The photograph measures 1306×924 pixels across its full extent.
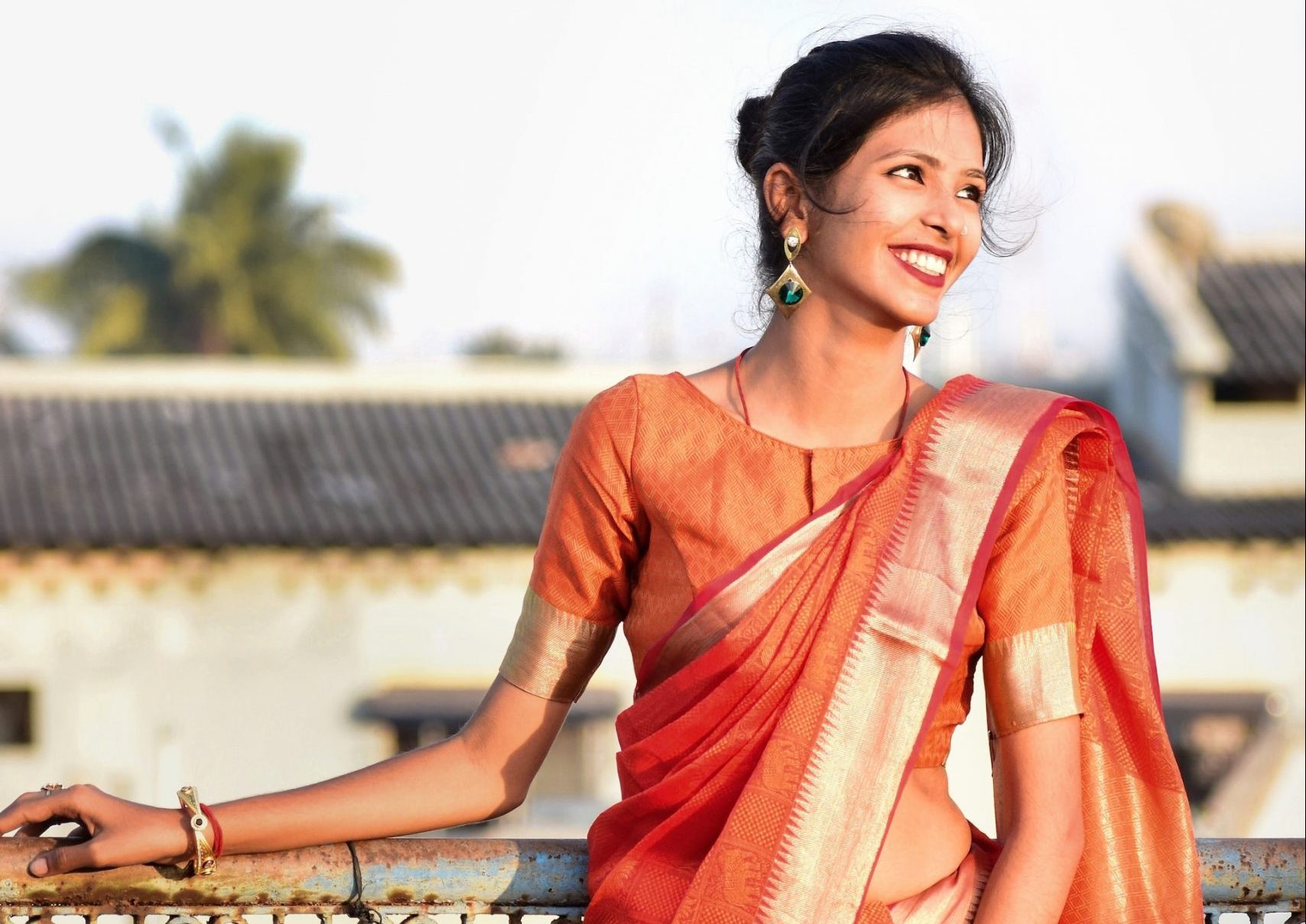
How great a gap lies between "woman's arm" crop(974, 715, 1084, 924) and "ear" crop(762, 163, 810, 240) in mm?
663

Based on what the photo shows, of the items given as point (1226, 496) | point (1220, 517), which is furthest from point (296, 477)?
point (1226, 496)

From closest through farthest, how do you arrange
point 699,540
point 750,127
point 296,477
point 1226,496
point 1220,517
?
point 699,540 → point 750,127 → point 296,477 → point 1220,517 → point 1226,496

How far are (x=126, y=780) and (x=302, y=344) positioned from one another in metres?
14.3

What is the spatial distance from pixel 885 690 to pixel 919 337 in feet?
1.59

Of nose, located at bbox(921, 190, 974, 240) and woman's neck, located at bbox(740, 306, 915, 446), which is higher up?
nose, located at bbox(921, 190, 974, 240)

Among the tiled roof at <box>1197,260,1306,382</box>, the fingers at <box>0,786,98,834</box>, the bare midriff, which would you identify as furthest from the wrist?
the tiled roof at <box>1197,260,1306,382</box>

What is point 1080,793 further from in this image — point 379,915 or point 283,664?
point 283,664

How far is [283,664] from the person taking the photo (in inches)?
733

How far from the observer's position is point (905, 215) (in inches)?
84.7

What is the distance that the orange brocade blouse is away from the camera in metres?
2.10

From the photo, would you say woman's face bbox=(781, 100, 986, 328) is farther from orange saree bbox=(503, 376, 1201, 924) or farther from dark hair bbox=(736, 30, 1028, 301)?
orange saree bbox=(503, 376, 1201, 924)

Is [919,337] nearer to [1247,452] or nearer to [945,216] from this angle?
[945,216]

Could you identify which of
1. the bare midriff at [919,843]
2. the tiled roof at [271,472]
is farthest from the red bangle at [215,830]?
the tiled roof at [271,472]

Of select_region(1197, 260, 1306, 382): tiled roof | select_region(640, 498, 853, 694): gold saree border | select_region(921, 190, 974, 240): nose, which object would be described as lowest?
select_region(640, 498, 853, 694): gold saree border
